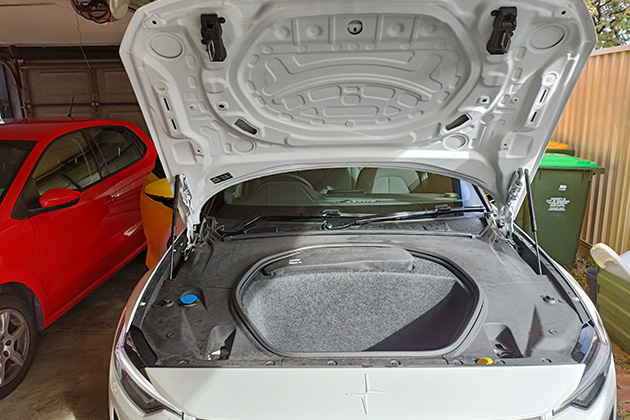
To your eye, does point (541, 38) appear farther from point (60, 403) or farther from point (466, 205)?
point (60, 403)

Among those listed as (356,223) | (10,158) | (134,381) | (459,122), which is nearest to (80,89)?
(10,158)

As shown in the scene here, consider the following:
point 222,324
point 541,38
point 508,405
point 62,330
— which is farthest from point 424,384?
point 62,330

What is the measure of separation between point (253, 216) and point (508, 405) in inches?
62.2

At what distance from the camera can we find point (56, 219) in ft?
10.7

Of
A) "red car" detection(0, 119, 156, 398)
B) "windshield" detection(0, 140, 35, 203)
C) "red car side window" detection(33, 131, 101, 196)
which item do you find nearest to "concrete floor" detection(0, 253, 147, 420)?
"red car" detection(0, 119, 156, 398)

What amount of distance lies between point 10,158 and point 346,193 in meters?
2.37

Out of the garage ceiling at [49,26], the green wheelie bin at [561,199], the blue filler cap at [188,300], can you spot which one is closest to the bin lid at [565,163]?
the green wheelie bin at [561,199]

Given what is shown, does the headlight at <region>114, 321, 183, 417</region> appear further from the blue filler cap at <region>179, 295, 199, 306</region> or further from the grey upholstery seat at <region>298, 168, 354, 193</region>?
the grey upholstery seat at <region>298, 168, 354, 193</region>

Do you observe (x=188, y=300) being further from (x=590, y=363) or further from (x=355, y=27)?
(x=590, y=363)

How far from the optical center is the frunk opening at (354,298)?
2172 mm

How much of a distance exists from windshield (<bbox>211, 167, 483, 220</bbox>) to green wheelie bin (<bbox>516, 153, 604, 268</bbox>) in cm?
193

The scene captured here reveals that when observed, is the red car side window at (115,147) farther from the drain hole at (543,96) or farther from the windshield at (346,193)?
the drain hole at (543,96)

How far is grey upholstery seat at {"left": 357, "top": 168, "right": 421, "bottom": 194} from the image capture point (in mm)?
2760

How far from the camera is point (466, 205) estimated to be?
8.86 ft
